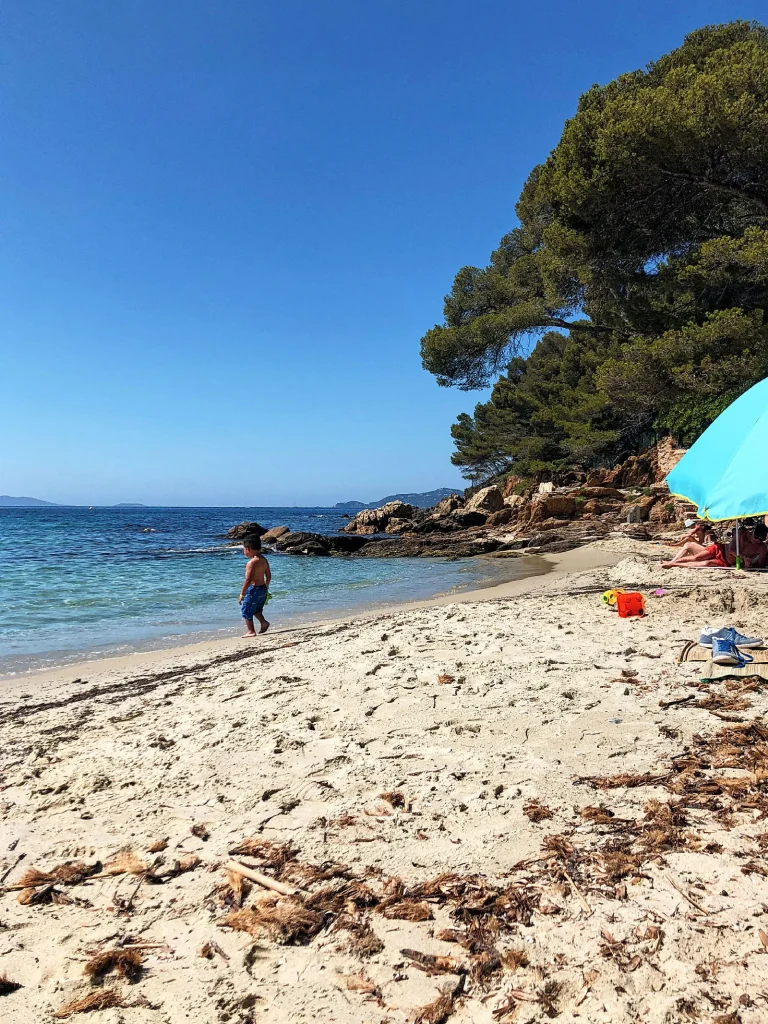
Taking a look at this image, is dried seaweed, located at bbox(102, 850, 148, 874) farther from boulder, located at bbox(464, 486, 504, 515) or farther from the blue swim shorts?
boulder, located at bbox(464, 486, 504, 515)

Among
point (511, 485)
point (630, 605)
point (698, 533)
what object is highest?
point (511, 485)

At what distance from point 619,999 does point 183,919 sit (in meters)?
1.54

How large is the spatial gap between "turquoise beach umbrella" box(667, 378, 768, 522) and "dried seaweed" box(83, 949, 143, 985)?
118 inches

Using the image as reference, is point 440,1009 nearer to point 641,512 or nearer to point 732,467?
point 732,467

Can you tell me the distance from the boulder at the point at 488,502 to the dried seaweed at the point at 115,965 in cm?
3101

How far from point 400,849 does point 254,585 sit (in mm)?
6631

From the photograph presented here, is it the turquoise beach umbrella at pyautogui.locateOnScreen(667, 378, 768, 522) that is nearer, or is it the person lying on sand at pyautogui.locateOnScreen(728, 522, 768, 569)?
the turquoise beach umbrella at pyautogui.locateOnScreen(667, 378, 768, 522)

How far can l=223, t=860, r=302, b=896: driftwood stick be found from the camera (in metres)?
2.36

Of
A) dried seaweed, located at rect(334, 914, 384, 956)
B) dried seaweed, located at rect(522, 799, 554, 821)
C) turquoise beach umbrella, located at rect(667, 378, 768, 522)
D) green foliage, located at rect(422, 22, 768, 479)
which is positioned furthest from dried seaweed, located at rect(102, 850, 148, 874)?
green foliage, located at rect(422, 22, 768, 479)

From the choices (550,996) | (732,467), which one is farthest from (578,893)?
(732,467)

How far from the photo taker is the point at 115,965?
204cm

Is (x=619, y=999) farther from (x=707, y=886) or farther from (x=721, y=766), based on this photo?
(x=721, y=766)

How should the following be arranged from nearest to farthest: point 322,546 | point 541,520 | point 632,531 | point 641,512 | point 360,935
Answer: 1. point 360,935
2. point 632,531
3. point 641,512
4. point 541,520
5. point 322,546

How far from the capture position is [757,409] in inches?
145
